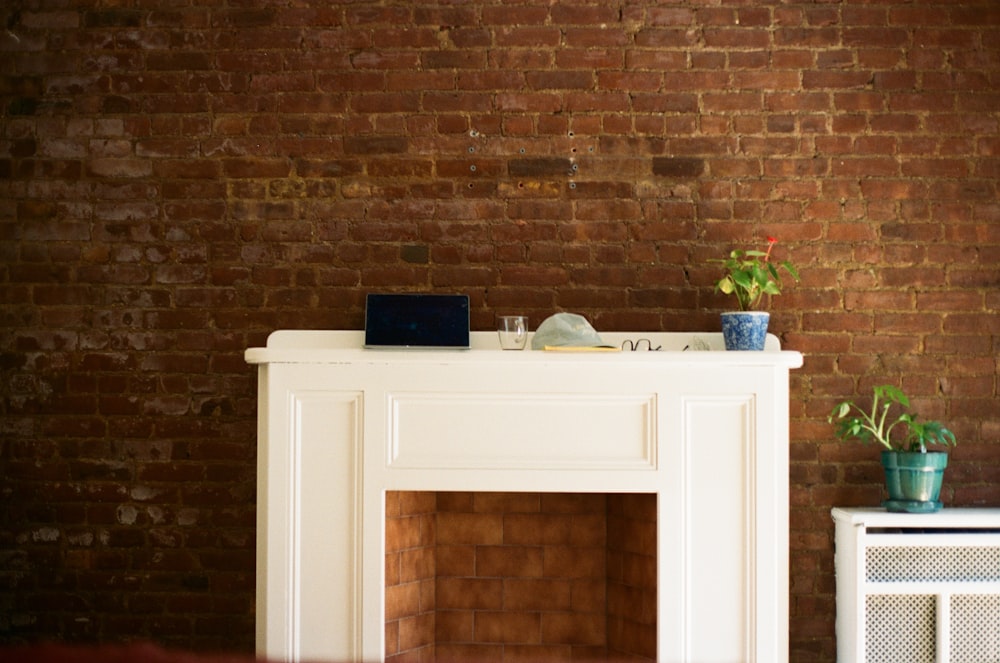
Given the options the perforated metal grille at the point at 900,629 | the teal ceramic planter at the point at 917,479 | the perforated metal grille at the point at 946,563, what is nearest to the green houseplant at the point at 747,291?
the teal ceramic planter at the point at 917,479

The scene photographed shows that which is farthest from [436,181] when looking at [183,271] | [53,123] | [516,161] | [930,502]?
[930,502]

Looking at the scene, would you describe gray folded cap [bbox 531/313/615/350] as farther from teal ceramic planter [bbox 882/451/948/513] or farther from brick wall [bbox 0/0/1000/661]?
teal ceramic planter [bbox 882/451/948/513]

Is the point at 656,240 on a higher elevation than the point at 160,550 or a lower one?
higher

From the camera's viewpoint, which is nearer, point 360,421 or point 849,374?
point 360,421

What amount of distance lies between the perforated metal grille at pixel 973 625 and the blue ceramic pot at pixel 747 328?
97 centimetres

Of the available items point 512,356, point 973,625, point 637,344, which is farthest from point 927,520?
point 512,356

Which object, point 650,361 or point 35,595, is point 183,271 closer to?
point 35,595

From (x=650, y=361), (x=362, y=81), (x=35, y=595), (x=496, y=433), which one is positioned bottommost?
(x=35, y=595)

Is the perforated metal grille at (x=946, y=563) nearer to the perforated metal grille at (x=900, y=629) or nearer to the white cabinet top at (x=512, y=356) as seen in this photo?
the perforated metal grille at (x=900, y=629)

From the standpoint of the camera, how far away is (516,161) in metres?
3.39

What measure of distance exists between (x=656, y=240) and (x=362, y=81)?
1.13 meters

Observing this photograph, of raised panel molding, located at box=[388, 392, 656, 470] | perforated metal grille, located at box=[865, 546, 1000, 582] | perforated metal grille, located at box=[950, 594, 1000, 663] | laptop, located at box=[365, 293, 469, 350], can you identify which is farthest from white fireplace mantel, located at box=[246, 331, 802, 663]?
perforated metal grille, located at box=[950, 594, 1000, 663]

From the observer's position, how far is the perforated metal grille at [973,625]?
9.95 feet

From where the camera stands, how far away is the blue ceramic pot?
311 centimetres
